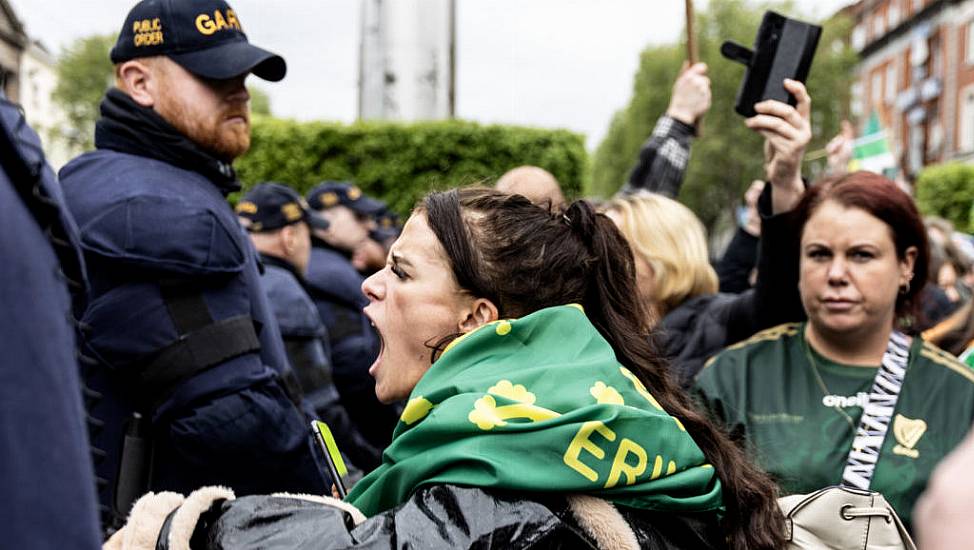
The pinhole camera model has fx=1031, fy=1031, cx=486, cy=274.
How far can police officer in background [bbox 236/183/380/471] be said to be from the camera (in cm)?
436

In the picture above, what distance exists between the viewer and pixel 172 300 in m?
2.74

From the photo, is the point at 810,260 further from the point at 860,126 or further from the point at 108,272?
the point at 860,126

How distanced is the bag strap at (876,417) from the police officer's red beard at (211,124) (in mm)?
1999

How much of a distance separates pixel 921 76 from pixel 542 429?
51.4 metres

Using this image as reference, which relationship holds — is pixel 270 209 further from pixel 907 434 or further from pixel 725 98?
pixel 725 98

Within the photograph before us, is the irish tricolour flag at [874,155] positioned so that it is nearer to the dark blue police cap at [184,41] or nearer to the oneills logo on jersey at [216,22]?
the oneills logo on jersey at [216,22]

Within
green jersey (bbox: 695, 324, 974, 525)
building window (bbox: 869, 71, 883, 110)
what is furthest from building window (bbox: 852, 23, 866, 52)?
green jersey (bbox: 695, 324, 974, 525)

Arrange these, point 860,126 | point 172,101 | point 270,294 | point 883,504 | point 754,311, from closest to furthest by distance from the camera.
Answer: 1. point 883,504
2. point 172,101
3. point 754,311
4. point 270,294
5. point 860,126

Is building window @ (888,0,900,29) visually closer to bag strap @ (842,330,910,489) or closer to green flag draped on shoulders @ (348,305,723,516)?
bag strap @ (842,330,910,489)

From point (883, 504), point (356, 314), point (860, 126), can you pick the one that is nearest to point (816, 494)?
point (883, 504)

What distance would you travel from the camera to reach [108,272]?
2.74 meters

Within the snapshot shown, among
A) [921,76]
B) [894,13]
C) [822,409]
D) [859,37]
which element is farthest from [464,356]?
[859,37]

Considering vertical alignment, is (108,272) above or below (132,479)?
above

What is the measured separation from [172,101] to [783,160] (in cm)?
187
